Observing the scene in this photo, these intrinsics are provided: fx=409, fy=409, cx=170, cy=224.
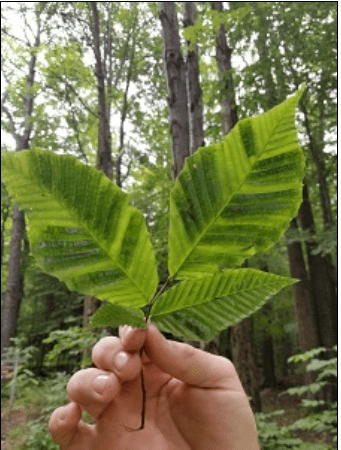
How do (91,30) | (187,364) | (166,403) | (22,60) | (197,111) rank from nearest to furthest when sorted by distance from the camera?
(187,364)
(166,403)
(197,111)
(91,30)
(22,60)

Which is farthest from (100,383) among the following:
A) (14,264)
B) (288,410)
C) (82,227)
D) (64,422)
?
(14,264)

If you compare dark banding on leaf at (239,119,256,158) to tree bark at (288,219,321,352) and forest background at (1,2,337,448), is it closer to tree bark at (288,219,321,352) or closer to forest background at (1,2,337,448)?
forest background at (1,2,337,448)

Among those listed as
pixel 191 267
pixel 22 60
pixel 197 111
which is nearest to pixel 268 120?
pixel 191 267

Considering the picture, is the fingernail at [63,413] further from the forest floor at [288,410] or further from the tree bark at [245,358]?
the forest floor at [288,410]

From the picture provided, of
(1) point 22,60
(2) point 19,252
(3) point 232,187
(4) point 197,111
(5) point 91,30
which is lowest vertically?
(2) point 19,252

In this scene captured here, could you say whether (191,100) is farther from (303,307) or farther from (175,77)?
(303,307)

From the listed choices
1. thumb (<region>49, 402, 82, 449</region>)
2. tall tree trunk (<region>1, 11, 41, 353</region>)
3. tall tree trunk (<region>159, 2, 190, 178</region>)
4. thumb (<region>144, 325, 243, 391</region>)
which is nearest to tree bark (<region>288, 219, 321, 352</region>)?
tall tree trunk (<region>159, 2, 190, 178</region>)

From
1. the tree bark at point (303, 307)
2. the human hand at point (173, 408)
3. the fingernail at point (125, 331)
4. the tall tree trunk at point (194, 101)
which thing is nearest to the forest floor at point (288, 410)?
the tree bark at point (303, 307)

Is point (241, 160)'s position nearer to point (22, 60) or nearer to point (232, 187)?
point (232, 187)
